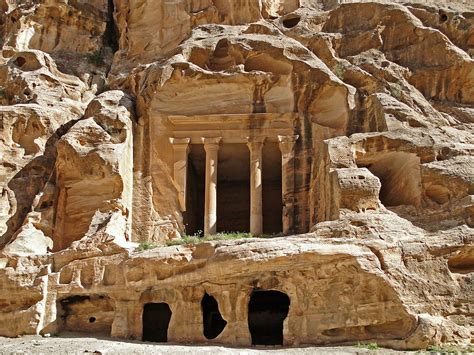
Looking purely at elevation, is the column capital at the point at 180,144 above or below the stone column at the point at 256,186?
above

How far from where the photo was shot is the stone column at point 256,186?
22594mm

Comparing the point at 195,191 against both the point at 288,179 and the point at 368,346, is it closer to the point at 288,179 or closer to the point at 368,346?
the point at 288,179

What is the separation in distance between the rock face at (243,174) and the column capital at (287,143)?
0.04 m

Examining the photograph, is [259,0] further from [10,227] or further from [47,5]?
[10,227]

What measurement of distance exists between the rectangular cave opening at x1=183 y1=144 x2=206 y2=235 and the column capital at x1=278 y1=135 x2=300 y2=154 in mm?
3164

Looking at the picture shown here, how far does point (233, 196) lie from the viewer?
1107 inches

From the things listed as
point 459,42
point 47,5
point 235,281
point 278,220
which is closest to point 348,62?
point 459,42

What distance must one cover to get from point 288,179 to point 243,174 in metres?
5.28

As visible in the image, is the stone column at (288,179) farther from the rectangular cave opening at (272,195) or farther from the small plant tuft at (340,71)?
the small plant tuft at (340,71)

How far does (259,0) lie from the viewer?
30.1m

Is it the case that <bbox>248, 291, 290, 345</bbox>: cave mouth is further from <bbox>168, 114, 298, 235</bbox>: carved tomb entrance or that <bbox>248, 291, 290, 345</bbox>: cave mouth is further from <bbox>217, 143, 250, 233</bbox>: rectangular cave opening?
<bbox>217, 143, 250, 233</bbox>: rectangular cave opening

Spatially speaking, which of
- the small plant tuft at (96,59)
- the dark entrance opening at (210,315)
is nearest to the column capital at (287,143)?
the dark entrance opening at (210,315)

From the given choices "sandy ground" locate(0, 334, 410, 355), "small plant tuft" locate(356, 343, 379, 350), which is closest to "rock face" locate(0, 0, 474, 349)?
"small plant tuft" locate(356, 343, 379, 350)

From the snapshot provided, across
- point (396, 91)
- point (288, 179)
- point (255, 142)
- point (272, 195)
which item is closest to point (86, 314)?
point (288, 179)
